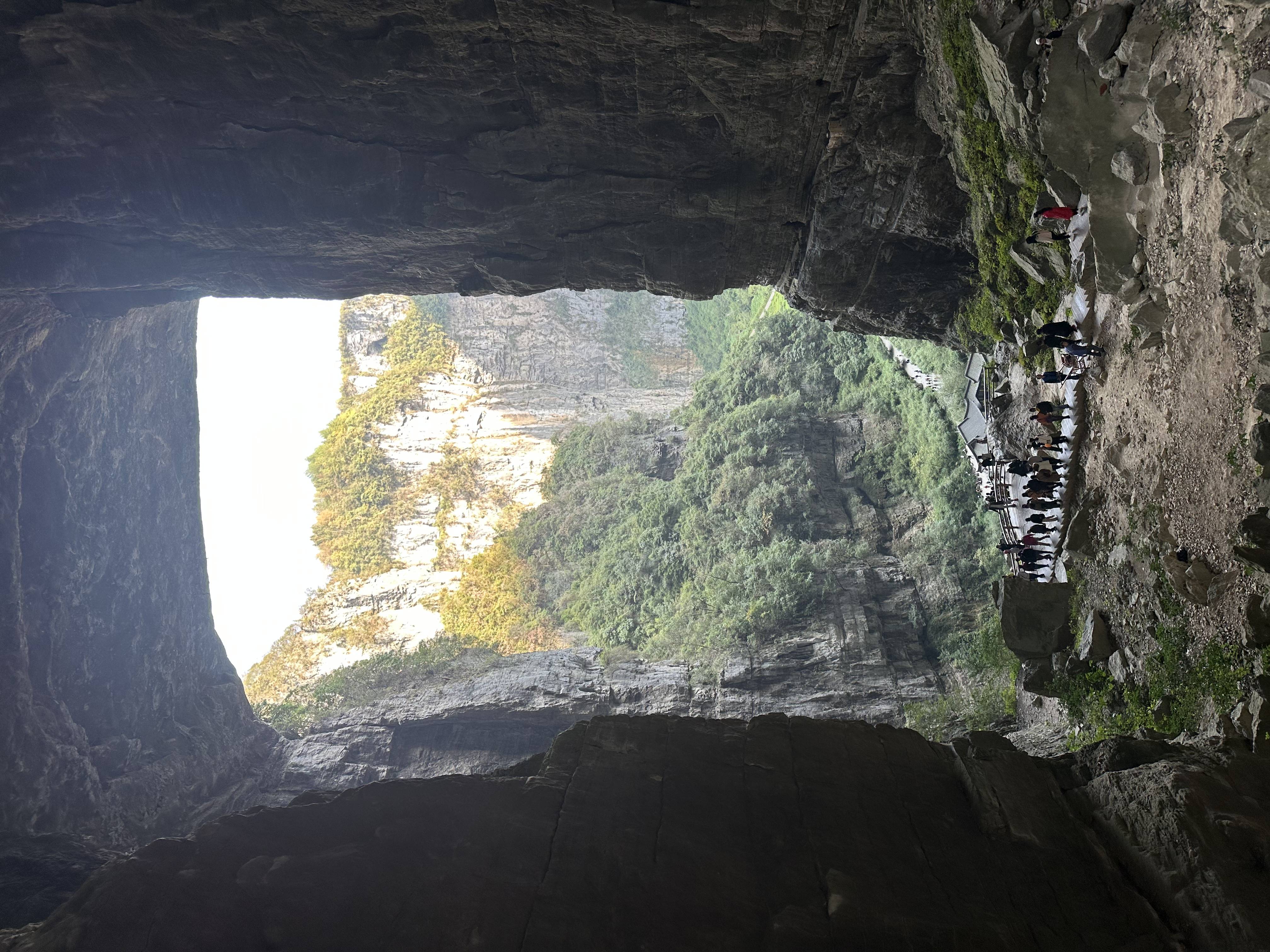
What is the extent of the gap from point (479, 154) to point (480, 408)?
28.4m

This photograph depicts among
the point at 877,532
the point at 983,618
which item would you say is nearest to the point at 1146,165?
the point at 983,618

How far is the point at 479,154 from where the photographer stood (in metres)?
16.5

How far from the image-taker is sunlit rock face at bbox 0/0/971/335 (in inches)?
533

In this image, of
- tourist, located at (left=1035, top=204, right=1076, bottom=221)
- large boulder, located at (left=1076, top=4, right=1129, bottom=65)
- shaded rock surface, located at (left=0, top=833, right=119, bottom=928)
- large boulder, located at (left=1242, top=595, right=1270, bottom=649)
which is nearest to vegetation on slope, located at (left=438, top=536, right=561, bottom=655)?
shaded rock surface, located at (left=0, top=833, right=119, bottom=928)

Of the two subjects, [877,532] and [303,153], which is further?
[877,532]

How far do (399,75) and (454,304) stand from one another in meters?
32.0

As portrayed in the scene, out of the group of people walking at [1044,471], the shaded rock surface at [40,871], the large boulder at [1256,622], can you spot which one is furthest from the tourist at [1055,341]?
the shaded rock surface at [40,871]

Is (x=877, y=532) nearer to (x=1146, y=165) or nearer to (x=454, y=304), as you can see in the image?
(x=1146, y=165)

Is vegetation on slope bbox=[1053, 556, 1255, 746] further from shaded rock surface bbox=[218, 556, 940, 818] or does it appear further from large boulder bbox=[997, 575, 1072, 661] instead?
shaded rock surface bbox=[218, 556, 940, 818]

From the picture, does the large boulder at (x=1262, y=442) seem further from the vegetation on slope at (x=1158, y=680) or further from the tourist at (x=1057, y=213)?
the tourist at (x=1057, y=213)

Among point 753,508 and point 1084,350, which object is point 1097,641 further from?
point 753,508

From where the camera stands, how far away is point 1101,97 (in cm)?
891

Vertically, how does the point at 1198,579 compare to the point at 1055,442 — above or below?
below

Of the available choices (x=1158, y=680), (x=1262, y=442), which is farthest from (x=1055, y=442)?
(x=1262, y=442)
